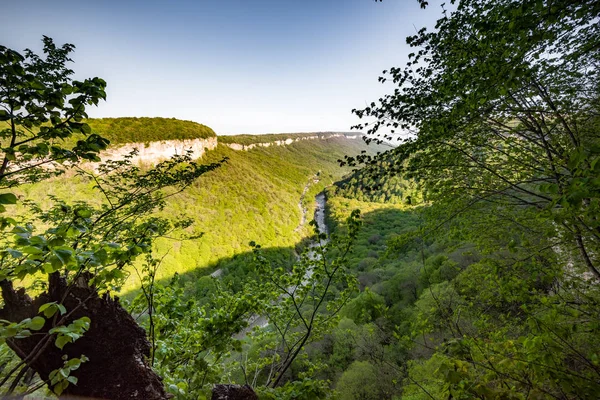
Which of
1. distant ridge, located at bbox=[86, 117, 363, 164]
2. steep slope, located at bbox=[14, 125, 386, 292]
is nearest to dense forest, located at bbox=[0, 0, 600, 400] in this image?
steep slope, located at bbox=[14, 125, 386, 292]

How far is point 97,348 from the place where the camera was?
272cm

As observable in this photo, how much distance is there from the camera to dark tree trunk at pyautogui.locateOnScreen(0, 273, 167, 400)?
2506 mm

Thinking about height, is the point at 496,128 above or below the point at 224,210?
above

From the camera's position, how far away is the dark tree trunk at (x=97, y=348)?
Answer: 2506mm

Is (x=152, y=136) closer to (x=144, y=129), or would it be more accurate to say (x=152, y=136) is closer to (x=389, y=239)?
(x=144, y=129)

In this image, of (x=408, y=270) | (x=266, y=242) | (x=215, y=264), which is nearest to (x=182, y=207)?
(x=215, y=264)

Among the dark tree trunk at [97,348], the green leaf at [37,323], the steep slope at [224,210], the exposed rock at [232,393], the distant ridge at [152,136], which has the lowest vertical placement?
the steep slope at [224,210]

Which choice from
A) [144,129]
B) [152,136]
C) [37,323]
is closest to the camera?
[37,323]

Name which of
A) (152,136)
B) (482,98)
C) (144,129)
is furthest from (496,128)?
(144,129)

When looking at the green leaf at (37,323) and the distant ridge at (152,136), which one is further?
the distant ridge at (152,136)

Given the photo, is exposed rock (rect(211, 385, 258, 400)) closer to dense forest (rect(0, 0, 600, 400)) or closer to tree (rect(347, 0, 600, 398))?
dense forest (rect(0, 0, 600, 400))

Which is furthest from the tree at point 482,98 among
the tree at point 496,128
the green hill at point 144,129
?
the green hill at point 144,129

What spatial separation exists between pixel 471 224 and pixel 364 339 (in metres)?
19.5

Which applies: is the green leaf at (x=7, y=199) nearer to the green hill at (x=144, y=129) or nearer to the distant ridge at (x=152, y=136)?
the distant ridge at (x=152, y=136)
